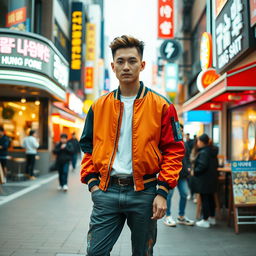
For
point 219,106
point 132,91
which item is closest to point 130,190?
point 132,91

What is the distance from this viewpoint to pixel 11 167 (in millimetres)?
14859

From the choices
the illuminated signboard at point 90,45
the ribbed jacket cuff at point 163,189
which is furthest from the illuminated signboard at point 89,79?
the ribbed jacket cuff at point 163,189

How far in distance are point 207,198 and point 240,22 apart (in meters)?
3.88

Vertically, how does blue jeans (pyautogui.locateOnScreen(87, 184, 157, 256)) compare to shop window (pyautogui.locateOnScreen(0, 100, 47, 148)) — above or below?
below

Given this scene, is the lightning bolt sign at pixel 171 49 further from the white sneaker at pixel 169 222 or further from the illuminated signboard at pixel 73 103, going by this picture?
the white sneaker at pixel 169 222

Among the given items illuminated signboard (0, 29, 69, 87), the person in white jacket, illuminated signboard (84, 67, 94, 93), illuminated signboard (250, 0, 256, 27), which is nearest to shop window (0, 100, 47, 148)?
the person in white jacket

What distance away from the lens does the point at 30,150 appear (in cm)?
1390

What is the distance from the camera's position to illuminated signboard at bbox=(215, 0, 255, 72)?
746 centimetres

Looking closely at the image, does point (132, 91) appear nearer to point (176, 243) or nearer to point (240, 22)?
point (176, 243)

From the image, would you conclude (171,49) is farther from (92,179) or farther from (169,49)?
(92,179)

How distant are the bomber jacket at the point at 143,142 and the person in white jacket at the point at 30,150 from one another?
447 inches

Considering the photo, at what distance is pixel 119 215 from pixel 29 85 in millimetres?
10826

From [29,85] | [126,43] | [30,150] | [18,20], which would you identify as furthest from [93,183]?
[18,20]

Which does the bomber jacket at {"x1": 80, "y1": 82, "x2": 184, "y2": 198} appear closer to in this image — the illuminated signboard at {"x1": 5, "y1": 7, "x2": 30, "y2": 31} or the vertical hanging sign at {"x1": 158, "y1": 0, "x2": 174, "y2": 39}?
the illuminated signboard at {"x1": 5, "y1": 7, "x2": 30, "y2": 31}
